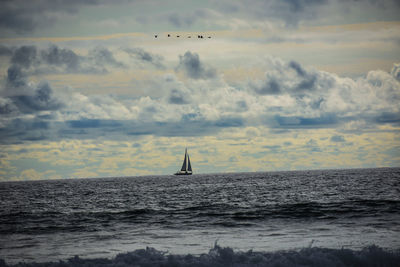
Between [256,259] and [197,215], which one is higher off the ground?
[256,259]

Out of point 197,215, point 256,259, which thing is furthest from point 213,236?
point 197,215

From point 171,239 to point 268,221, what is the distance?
11332 mm

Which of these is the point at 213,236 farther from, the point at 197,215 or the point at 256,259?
the point at 197,215

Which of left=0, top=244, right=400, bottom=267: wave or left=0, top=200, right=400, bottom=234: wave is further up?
left=0, top=244, right=400, bottom=267: wave

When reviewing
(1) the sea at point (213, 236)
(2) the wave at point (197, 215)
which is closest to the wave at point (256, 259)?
(1) the sea at point (213, 236)

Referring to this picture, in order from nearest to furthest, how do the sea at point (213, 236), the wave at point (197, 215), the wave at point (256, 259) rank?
the wave at point (256, 259) → the sea at point (213, 236) → the wave at point (197, 215)

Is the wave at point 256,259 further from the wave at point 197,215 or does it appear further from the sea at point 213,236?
the wave at point 197,215

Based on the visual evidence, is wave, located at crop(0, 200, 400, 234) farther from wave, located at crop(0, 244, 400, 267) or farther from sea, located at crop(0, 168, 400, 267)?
wave, located at crop(0, 244, 400, 267)

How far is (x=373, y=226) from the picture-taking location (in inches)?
1219

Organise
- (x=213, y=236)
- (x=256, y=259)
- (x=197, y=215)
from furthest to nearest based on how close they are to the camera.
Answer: (x=197, y=215) → (x=213, y=236) → (x=256, y=259)

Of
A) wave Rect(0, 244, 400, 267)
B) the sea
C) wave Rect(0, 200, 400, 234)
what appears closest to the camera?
wave Rect(0, 244, 400, 267)

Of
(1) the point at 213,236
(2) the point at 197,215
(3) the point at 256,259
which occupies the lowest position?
(2) the point at 197,215

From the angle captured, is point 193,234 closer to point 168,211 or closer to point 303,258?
point 303,258

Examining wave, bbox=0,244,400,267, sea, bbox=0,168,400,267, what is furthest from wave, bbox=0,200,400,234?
wave, bbox=0,244,400,267
